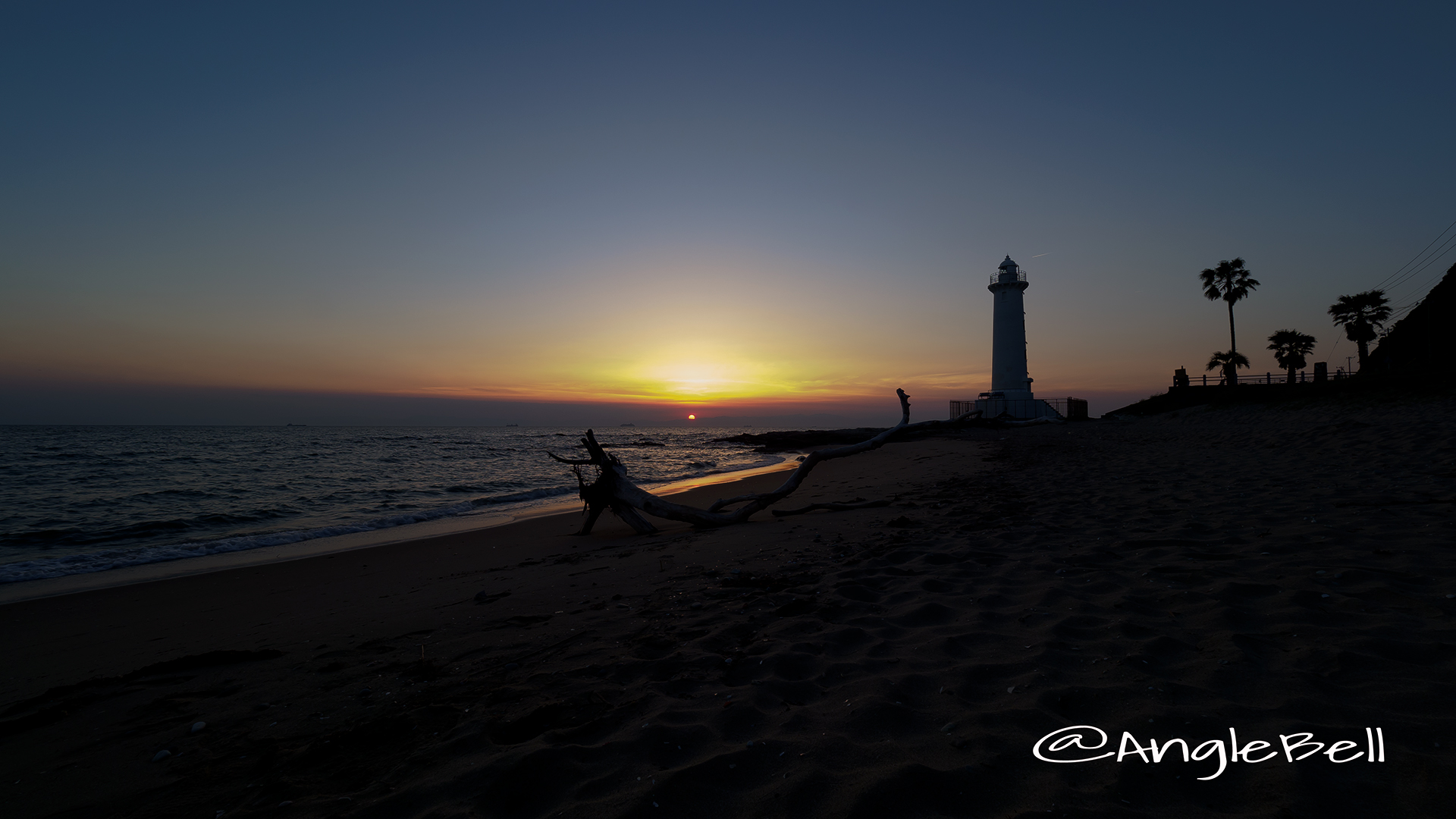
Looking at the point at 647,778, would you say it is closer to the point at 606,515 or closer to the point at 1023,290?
the point at 606,515

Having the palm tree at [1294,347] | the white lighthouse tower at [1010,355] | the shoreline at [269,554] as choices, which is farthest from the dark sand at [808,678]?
the palm tree at [1294,347]

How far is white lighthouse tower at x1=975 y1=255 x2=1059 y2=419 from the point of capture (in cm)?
3728

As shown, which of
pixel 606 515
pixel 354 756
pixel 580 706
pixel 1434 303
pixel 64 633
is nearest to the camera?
pixel 354 756

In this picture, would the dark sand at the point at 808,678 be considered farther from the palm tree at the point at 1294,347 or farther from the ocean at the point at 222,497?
the palm tree at the point at 1294,347

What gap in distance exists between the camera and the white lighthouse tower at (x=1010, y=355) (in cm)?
3728

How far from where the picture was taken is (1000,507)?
7.87 m

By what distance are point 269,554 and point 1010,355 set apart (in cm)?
3855

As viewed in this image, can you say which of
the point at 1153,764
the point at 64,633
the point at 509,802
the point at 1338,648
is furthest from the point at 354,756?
the point at 64,633

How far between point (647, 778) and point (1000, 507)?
675 centimetres

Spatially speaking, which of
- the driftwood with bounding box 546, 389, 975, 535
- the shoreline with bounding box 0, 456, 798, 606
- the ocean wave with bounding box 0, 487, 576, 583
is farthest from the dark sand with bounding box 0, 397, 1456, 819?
the ocean wave with bounding box 0, 487, 576, 583

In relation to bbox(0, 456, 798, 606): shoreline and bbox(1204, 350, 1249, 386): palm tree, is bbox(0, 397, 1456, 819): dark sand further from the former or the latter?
bbox(1204, 350, 1249, 386): palm tree

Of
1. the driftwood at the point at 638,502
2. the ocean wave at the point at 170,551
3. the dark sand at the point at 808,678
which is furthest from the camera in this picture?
the driftwood at the point at 638,502

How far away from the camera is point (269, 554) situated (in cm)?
1011

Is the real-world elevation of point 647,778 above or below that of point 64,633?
above
